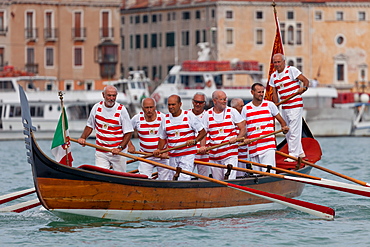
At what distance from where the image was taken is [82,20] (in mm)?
49375

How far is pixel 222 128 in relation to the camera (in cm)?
1340

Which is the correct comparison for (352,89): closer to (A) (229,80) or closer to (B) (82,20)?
(A) (229,80)

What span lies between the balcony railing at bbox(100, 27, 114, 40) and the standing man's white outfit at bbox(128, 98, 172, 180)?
36.7m

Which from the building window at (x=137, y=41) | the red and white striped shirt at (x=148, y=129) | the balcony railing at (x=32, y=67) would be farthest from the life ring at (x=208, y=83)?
the red and white striped shirt at (x=148, y=129)

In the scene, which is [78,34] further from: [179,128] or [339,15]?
[179,128]

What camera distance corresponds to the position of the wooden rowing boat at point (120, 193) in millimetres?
12188

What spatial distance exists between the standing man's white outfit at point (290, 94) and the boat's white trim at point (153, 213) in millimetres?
1528

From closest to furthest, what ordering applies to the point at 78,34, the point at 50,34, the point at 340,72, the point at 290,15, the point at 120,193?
1. the point at 120,193
2. the point at 50,34
3. the point at 78,34
4. the point at 290,15
5. the point at 340,72

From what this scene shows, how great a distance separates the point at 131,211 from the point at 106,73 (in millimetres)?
37398

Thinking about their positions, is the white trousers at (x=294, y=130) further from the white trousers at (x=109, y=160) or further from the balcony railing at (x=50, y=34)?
the balcony railing at (x=50, y=34)

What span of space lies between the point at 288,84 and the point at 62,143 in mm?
3625

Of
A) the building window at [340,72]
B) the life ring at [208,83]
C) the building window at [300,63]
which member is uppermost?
the building window at [300,63]

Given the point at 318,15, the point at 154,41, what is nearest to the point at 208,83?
the point at 318,15

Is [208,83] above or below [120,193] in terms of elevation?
above
